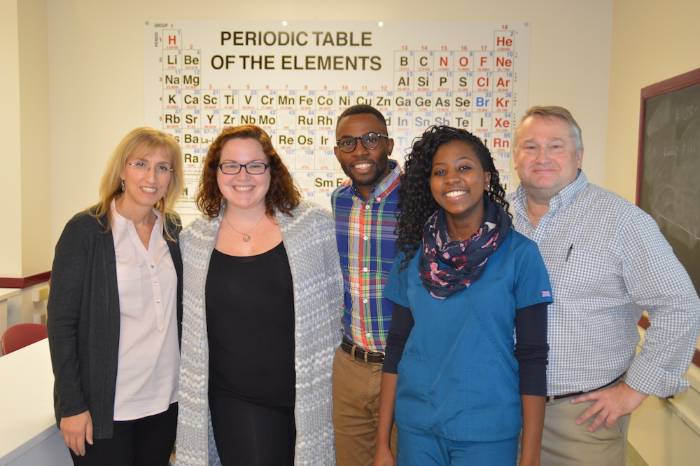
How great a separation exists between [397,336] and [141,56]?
3050mm

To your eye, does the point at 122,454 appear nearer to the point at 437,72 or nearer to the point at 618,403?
the point at 618,403

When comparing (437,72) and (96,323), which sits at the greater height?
(437,72)

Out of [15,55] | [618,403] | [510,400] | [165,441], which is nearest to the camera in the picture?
[510,400]

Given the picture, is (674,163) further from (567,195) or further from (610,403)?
(610,403)

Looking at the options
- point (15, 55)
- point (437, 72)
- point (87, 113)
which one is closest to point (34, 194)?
point (87, 113)

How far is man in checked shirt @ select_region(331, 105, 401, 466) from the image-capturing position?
184 centimetres

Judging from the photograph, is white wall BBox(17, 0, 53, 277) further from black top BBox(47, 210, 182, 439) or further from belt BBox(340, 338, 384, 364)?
belt BBox(340, 338, 384, 364)

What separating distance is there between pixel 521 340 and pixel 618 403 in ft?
1.29

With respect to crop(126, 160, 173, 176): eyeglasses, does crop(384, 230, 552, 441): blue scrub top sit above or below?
below

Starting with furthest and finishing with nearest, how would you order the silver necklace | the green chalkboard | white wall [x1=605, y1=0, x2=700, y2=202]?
white wall [x1=605, y1=0, x2=700, y2=202] → the green chalkboard → the silver necklace

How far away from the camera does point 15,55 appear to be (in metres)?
3.45

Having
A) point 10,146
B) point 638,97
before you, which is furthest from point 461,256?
point 10,146

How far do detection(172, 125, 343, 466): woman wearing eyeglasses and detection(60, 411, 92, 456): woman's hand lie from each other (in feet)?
0.88

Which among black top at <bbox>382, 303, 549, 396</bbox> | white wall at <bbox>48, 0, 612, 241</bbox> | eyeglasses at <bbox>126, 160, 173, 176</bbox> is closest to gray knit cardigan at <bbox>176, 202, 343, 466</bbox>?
eyeglasses at <bbox>126, 160, 173, 176</bbox>
